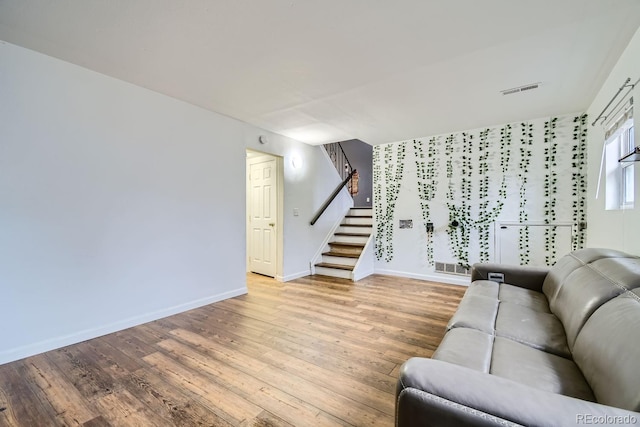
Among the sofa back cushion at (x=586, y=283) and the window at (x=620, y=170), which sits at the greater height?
the window at (x=620, y=170)

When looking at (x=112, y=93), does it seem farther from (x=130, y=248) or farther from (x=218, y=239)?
(x=218, y=239)

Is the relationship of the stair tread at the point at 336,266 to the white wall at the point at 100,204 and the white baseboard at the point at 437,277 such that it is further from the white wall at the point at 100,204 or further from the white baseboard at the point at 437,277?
the white wall at the point at 100,204

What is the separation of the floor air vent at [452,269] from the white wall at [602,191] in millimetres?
1504

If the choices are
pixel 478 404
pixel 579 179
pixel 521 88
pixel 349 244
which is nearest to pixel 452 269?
pixel 349 244

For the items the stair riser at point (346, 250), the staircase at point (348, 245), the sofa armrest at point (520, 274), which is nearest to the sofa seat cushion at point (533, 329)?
the sofa armrest at point (520, 274)

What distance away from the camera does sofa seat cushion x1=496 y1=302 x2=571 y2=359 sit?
143 centimetres

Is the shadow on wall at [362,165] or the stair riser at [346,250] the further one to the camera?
the shadow on wall at [362,165]

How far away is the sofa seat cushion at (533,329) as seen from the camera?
1.43 metres

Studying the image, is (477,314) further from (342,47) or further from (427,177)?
(427,177)

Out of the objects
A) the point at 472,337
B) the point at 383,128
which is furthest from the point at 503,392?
the point at 383,128

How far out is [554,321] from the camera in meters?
1.73

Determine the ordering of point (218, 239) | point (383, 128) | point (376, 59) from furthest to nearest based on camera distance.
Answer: point (383, 128) < point (218, 239) < point (376, 59)

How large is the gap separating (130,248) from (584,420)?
132 inches

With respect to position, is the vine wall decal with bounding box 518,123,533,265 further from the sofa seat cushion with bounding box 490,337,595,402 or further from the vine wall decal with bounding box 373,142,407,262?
the sofa seat cushion with bounding box 490,337,595,402
